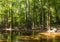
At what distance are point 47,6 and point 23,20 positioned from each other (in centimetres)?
793

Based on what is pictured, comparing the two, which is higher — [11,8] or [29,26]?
[11,8]

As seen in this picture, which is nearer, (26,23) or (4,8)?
(4,8)

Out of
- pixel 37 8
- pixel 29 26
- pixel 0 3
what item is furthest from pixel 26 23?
pixel 0 3

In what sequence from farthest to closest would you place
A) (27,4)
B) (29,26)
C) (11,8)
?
(27,4)
(29,26)
(11,8)

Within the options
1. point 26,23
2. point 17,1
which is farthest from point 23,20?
point 17,1

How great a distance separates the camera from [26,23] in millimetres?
45656

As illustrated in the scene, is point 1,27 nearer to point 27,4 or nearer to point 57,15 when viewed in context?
point 27,4

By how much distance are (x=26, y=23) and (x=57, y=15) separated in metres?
8.45

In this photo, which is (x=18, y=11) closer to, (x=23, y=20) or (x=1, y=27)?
(x=23, y=20)

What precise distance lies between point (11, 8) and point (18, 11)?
19.8 feet

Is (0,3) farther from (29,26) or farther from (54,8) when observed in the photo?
(54,8)

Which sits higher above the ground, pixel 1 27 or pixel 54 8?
pixel 54 8

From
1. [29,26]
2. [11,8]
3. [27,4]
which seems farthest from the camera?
[27,4]

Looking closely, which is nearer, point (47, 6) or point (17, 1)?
point (47, 6)
